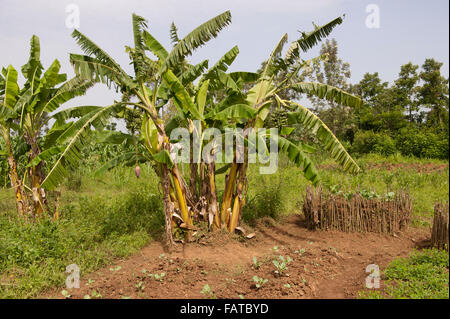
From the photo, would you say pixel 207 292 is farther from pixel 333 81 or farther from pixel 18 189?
pixel 333 81

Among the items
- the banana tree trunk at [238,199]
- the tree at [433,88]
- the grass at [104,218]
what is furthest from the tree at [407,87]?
the banana tree trunk at [238,199]

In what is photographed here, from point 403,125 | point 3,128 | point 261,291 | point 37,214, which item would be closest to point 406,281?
point 261,291

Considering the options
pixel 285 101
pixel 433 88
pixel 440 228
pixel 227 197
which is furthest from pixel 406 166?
pixel 227 197

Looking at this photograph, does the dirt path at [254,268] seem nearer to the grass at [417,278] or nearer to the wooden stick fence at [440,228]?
the grass at [417,278]

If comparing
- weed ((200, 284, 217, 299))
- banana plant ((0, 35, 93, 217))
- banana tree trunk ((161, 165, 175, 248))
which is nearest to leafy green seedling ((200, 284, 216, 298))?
weed ((200, 284, 217, 299))

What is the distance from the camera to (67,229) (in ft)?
19.1

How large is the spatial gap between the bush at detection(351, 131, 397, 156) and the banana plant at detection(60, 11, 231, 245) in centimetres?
1103

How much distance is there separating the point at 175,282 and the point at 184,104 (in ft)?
8.43

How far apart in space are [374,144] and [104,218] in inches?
470

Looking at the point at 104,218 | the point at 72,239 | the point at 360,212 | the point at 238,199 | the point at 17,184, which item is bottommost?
the point at 72,239

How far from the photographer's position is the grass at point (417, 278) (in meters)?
3.74

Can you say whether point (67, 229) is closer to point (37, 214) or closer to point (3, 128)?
point (37, 214)

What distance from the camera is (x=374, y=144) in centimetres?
1454
